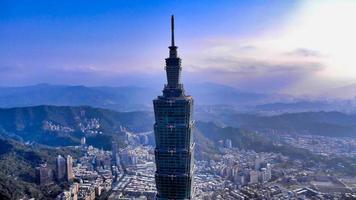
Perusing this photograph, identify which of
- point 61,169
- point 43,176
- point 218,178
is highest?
point 61,169

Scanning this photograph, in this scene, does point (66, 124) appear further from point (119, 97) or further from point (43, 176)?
point (119, 97)

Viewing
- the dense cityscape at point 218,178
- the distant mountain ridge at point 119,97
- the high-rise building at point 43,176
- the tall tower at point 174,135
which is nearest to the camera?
the tall tower at point 174,135

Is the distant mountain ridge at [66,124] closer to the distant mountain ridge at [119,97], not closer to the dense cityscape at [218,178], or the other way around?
the dense cityscape at [218,178]

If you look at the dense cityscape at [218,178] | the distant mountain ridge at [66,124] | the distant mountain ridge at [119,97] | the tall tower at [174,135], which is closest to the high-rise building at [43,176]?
the dense cityscape at [218,178]

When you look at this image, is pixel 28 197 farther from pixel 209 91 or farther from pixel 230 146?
pixel 209 91

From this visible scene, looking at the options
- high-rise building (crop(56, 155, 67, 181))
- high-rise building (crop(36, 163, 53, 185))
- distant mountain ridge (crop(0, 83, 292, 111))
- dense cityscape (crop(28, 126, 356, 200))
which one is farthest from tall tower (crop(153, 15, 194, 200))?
distant mountain ridge (crop(0, 83, 292, 111))

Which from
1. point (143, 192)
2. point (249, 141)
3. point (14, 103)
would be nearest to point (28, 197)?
point (143, 192)

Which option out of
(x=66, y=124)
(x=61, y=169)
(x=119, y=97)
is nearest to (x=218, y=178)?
(x=61, y=169)

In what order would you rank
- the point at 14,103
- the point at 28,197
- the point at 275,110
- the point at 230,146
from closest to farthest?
the point at 28,197, the point at 230,146, the point at 275,110, the point at 14,103
